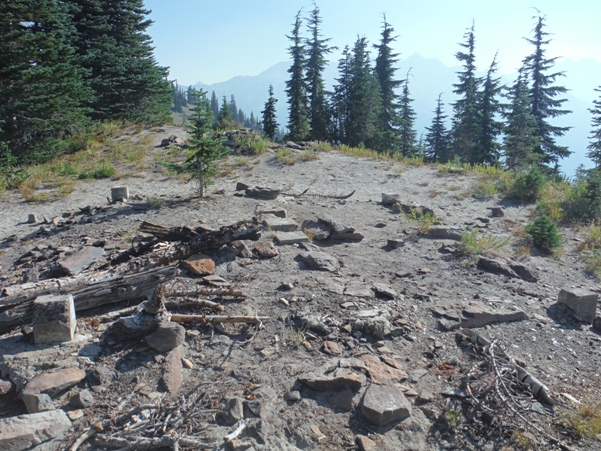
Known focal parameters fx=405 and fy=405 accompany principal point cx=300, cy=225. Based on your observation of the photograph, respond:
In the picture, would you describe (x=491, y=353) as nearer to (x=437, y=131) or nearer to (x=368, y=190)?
(x=368, y=190)

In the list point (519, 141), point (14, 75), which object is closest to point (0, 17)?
point (14, 75)

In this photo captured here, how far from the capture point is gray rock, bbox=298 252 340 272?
5344 millimetres

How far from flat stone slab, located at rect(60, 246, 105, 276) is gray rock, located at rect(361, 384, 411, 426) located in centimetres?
357

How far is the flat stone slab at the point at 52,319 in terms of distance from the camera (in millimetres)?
3393

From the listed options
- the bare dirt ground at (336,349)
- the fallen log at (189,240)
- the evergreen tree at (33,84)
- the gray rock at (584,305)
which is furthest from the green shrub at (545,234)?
the evergreen tree at (33,84)

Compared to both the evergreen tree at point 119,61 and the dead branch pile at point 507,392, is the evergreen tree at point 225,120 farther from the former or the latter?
the dead branch pile at point 507,392

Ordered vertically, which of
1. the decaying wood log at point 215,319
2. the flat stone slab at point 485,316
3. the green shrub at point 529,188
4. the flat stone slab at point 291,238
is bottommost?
the flat stone slab at point 485,316

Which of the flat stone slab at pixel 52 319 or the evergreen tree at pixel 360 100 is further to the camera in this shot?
the evergreen tree at pixel 360 100

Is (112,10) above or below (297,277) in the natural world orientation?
above

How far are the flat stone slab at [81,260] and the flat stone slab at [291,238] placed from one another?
7.97ft

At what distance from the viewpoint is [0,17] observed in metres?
10.9

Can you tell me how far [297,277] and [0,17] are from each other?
11739 millimetres

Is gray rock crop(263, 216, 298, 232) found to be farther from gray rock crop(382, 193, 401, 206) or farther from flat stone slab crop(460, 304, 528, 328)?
gray rock crop(382, 193, 401, 206)

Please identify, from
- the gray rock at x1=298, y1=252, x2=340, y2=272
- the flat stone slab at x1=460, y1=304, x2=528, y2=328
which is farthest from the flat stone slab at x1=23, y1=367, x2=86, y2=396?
the flat stone slab at x1=460, y1=304, x2=528, y2=328
